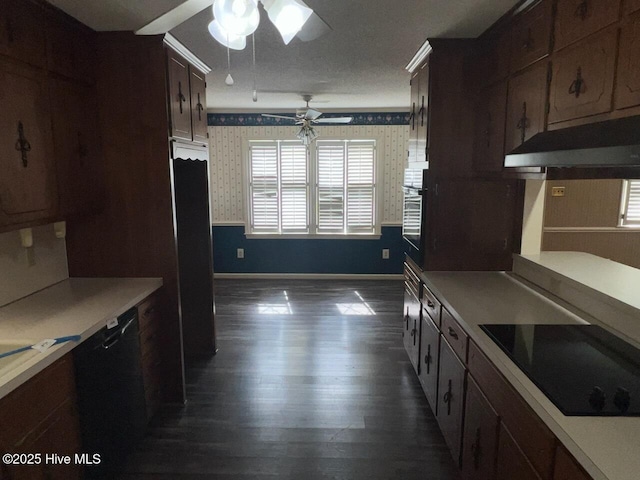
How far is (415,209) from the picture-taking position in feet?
10.6

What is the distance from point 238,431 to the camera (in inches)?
105

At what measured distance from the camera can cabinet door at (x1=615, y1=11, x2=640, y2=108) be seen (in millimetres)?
1439

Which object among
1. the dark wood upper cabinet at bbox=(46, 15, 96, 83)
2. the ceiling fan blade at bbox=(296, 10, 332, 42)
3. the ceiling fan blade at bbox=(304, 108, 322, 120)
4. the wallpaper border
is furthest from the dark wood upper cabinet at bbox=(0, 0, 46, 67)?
the wallpaper border

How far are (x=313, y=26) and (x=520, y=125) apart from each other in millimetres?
1323

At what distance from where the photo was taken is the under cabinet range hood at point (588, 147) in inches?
52.1

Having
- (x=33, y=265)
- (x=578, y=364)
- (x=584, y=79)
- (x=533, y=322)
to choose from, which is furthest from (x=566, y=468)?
(x=33, y=265)

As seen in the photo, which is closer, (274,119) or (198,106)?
(198,106)

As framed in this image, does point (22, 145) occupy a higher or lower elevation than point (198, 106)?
lower

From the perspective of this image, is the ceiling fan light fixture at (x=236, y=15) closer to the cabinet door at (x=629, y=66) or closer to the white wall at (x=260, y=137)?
the cabinet door at (x=629, y=66)

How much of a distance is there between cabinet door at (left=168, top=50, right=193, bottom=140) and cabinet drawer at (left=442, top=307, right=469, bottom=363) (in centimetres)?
211

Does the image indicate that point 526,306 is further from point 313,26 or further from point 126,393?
point 126,393

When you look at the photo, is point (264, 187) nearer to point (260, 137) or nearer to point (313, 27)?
point (260, 137)

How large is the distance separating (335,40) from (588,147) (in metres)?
1.81

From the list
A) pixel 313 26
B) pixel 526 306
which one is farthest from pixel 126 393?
pixel 526 306
